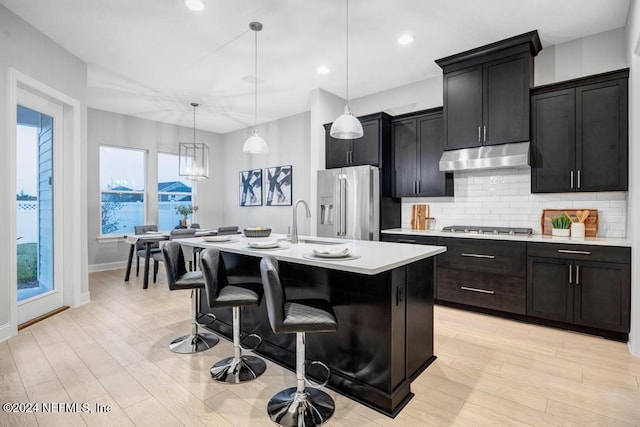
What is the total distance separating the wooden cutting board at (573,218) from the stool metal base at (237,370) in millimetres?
3386

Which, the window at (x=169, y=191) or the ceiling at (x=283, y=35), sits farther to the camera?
the window at (x=169, y=191)

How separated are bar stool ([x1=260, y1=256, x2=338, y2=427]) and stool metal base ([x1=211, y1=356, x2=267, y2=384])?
13.4 inches

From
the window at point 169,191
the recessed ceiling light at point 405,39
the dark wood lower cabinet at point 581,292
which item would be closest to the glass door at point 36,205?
the window at point 169,191

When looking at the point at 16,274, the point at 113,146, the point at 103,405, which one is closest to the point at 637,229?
the point at 103,405

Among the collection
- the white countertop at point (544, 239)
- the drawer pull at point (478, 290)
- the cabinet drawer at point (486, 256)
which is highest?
the white countertop at point (544, 239)

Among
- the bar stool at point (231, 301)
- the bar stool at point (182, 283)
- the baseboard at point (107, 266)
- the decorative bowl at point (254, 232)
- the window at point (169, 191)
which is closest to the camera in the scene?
the bar stool at point (231, 301)

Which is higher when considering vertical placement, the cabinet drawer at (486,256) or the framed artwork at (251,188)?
the framed artwork at (251,188)

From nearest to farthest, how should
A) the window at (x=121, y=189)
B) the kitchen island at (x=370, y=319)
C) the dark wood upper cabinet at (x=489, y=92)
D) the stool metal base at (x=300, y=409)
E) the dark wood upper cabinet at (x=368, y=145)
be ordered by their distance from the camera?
the stool metal base at (x=300, y=409) → the kitchen island at (x=370, y=319) → the dark wood upper cabinet at (x=489, y=92) → the dark wood upper cabinet at (x=368, y=145) → the window at (x=121, y=189)

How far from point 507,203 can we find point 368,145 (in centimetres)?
198

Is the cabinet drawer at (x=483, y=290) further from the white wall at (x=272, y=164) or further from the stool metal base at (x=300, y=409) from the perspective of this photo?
the white wall at (x=272, y=164)

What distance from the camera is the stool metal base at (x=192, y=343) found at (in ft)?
8.93

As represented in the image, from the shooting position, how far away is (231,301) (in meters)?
2.18

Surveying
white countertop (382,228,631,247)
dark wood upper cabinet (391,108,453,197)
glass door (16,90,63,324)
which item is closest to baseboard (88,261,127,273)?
glass door (16,90,63,324)

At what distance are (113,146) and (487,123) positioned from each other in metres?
6.53
